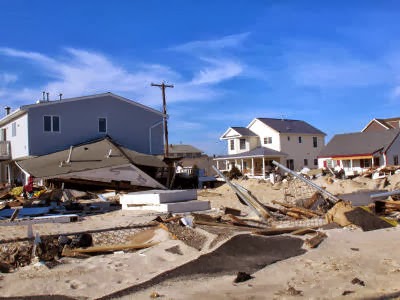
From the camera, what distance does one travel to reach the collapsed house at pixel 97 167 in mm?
23203

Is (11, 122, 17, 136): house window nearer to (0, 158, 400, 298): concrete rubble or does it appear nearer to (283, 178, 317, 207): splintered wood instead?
(0, 158, 400, 298): concrete rubble

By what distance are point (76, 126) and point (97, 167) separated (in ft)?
21.4

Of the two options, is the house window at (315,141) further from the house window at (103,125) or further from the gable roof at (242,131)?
the house window at (103,125)

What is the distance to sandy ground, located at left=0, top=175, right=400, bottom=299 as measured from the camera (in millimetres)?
5898

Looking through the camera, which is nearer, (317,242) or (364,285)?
(364,285)

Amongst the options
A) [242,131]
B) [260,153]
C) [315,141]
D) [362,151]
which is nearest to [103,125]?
[260,153]

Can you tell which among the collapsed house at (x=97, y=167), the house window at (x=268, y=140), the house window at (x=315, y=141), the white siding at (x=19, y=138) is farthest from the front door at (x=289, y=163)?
the white siding at (x=19, y=138)

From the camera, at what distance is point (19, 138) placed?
96.8 feet

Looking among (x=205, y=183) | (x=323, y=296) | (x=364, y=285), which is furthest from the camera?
(x=205, y=183)

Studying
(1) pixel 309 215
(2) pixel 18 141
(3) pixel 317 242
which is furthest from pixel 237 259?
(2) pixel 18 141

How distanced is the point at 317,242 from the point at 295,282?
8.09 feet

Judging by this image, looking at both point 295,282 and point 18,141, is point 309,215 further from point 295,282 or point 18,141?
point 18,141

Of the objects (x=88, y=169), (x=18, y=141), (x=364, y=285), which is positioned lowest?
(x=364, y=285)

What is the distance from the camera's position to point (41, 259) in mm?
7797
